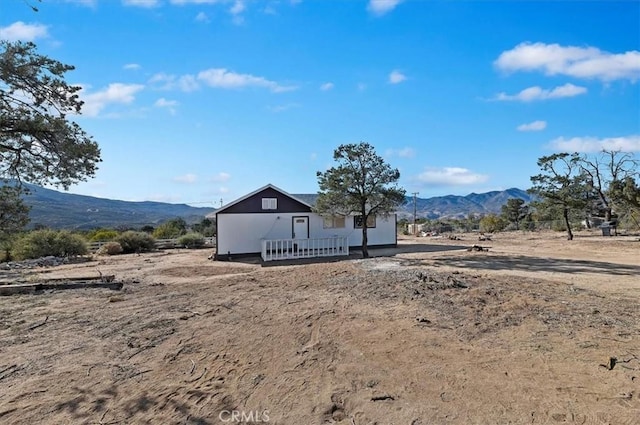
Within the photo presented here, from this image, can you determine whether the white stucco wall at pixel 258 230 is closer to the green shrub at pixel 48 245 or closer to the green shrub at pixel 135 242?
the green shrub at pixel 135 242

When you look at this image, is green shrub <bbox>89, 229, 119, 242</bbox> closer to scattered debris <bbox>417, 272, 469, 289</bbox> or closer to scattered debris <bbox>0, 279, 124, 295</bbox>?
scattered debris <bbox>0, 279, 124, 295</bbox>

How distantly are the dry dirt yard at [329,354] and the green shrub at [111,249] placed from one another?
12521 mm

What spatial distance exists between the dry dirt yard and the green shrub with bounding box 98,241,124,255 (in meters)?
12.5

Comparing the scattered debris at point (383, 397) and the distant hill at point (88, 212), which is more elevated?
the distant hill at point (88, 212)

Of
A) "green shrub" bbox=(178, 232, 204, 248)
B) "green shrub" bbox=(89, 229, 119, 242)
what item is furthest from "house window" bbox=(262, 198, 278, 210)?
"green shrub" bbox=(89, 229, 119, 242)

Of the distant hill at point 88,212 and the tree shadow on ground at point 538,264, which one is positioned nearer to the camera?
the tree shadow on ground at point 538,264

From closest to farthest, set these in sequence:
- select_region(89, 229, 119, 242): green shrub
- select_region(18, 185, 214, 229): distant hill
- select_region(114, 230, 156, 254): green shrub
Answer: select_region(114, 230, 156, 254): green shrub < select_region(89, 229, 119, 242): green shrub < select_region(18, 185, 214, 229): distant hill

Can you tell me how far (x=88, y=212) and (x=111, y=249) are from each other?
39058 mm

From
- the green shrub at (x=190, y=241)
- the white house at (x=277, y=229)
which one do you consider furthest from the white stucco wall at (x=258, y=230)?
the green shrub at (x=190, y=241)

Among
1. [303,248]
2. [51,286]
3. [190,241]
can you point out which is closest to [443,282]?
[303,248]

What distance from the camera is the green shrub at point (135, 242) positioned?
21656 mm

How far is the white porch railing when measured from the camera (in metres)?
16.8

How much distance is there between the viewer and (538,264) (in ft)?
43.4

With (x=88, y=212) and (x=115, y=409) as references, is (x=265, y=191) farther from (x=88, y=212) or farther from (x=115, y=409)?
(x=88, y=212)
